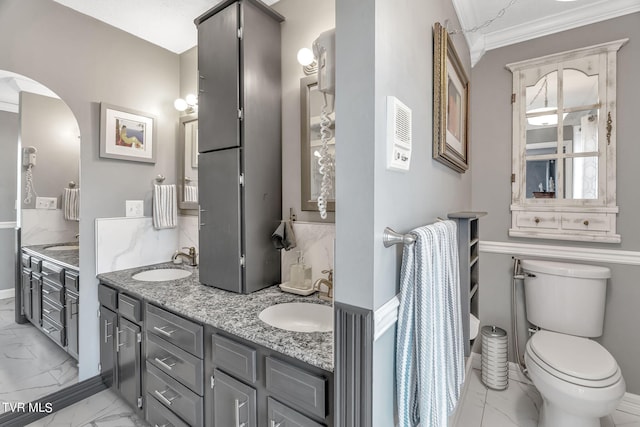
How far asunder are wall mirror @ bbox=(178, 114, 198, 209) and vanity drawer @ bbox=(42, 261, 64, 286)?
0.88m

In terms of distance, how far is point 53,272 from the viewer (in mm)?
1954

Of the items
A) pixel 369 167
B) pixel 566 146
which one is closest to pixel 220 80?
pixel 369 167

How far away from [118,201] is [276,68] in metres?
1.47

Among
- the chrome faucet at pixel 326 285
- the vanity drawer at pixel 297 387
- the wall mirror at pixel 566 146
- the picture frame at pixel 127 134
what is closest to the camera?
the vanity drawer at pixel 297 387

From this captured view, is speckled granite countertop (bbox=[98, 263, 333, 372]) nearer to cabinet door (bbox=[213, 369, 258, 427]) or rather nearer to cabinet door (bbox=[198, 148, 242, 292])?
cabinet door (bbox=[198, 148, 242, 292])

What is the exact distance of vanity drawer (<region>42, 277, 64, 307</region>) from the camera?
6.34ft

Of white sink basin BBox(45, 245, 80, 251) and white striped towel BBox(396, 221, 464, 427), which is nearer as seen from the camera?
white striped towel BBox(396, 221, 464, 427)

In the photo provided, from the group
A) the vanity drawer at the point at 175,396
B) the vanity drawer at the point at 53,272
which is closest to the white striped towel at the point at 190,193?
the vanity drawer at the point at 53,272

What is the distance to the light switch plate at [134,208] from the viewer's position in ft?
7.27

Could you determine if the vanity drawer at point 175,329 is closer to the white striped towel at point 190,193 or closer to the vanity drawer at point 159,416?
the vanity drawer at point 159,416

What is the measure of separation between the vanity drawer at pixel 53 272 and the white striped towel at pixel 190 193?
0.93 meters

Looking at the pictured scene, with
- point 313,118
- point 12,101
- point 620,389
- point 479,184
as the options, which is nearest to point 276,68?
point 313,118

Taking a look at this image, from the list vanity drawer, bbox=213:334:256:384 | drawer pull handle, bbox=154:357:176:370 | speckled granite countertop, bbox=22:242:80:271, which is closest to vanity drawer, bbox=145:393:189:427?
drawer pull handle, bbox=154:357:176:370

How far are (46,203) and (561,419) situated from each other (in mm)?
3133
